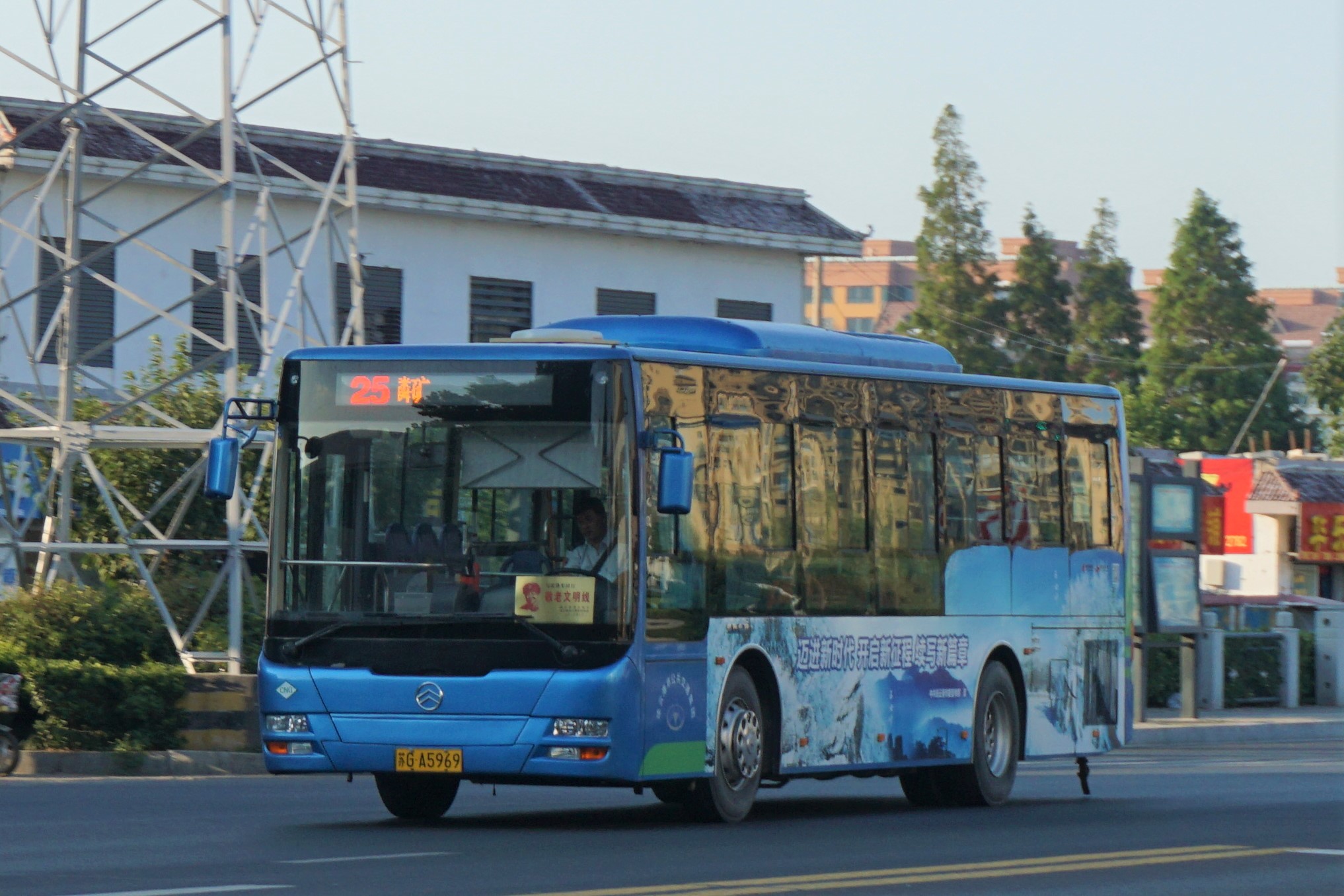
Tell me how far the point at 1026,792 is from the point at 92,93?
408 inches

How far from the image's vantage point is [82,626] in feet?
69.0

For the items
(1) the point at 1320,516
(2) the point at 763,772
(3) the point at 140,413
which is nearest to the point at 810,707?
(2) the point at 763,772

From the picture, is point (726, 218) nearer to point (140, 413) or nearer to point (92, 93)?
point (140, 413)

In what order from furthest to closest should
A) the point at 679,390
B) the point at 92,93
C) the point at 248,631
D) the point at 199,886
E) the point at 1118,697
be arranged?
the point at 248,631 < the point at 92,93 < the point at 1118,697 < the point at 679,390 < the point at 199,886

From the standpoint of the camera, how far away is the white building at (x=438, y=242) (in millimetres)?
31391

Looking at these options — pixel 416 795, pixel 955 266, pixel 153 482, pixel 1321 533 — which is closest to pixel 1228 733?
pixel 153 482

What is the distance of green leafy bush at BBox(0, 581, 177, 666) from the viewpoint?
2077cm

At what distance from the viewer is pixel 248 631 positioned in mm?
23375

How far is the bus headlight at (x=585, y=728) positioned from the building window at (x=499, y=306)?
73.7 ft

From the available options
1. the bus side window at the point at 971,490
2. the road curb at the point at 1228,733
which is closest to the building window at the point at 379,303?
the road curb at the point at 1228,733

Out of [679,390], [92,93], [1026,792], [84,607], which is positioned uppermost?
[92,93]

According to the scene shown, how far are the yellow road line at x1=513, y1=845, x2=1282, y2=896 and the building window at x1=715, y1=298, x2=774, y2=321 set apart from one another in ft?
81.9

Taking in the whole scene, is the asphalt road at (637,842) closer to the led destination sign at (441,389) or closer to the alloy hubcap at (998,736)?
the alloy hubcap at (998,736)

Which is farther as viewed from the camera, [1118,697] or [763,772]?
[1118,697]
